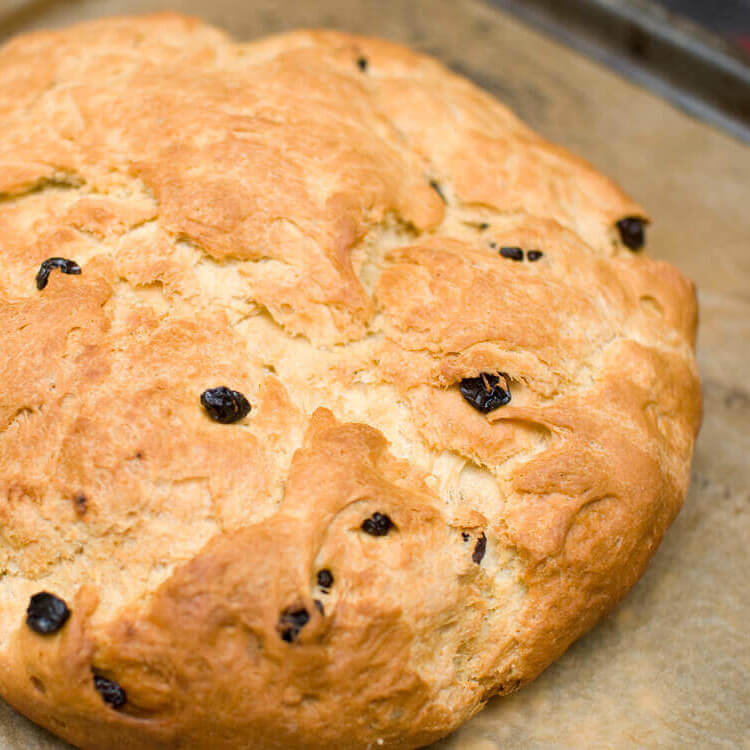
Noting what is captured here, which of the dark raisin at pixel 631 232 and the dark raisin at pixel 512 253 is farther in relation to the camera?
the dark raisin at pixel 631 232

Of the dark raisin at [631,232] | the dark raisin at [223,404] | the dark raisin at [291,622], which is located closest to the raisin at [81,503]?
the dark raisin at [223,404]

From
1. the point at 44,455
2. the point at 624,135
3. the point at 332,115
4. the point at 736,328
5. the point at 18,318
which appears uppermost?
the point at 332,115

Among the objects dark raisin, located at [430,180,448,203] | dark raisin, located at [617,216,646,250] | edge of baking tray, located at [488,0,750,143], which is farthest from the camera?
edge of baking tray, located at [488,0,750,143]

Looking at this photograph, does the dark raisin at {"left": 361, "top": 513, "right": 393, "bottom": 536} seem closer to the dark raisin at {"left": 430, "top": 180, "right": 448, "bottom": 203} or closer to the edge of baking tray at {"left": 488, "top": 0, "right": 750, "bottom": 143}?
the dark raisin at {"left": 430, "top": 180, "right": 448, "bottom": 203}

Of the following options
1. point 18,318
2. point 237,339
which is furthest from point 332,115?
point 18,318

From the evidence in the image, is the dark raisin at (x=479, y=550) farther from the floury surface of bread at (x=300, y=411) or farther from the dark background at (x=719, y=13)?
the dark background at (x=719, y=13)

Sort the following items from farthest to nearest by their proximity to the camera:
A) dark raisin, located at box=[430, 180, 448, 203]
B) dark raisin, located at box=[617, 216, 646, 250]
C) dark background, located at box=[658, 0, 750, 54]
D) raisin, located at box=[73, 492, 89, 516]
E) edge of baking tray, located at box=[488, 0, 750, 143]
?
dark background, located at box=[658, 0, 750, 54], edge of baking tray, located at box=[488, 0, 750, 143], dark raisin, located at box=[617, 216, 646, 250], dark raisin, located at box=[430, 180, 448, 203], raisin, located at box=[73, 492, 89, 516]

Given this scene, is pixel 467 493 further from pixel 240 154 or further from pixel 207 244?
pixel 240 154

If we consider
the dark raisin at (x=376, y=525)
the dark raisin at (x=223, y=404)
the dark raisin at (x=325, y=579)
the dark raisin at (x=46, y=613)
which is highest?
the dark raisin at (x=223, y=404)

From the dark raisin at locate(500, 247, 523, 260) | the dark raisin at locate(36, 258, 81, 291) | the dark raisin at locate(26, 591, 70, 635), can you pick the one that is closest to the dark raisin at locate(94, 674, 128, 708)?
the dark raisin at locate(26, 591, 70, 635)
